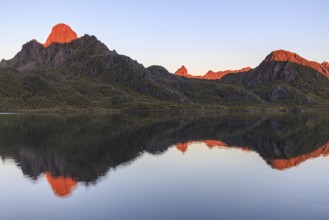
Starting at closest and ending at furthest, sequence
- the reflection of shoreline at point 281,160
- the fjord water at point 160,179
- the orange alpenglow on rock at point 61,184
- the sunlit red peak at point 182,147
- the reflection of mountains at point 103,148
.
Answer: the fjord water at point 160,179
the orange alpenglow on rock at point 61,184
the reflection of mountains at point 103,148
the reflection of shoreline at point 281,160
the sunlit red peak at point 182,147

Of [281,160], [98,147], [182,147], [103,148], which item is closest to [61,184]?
[103,148]

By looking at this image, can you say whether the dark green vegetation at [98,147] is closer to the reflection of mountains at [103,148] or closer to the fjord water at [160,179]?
the reflection of mountains at [103,148]

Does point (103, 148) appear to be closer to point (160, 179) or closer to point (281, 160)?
point (160, 179)

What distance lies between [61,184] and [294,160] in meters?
56.3

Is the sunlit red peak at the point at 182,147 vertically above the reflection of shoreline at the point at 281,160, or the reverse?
the sunlit red peak at the point at 182,147

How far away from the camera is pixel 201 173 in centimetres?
6781

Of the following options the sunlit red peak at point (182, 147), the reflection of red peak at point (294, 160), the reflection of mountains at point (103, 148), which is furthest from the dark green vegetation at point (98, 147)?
the sunlit red peak at point (182, 147)

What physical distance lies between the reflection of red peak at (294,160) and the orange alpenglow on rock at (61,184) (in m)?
44.2

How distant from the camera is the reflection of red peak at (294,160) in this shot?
75500 mm

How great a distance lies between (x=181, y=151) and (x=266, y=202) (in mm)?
49836

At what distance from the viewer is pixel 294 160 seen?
272 ft

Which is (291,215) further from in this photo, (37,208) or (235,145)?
(235,145)

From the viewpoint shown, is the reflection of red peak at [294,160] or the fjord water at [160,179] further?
the reflection of red peak at [294,160]

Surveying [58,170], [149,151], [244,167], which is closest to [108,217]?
[58,170]
